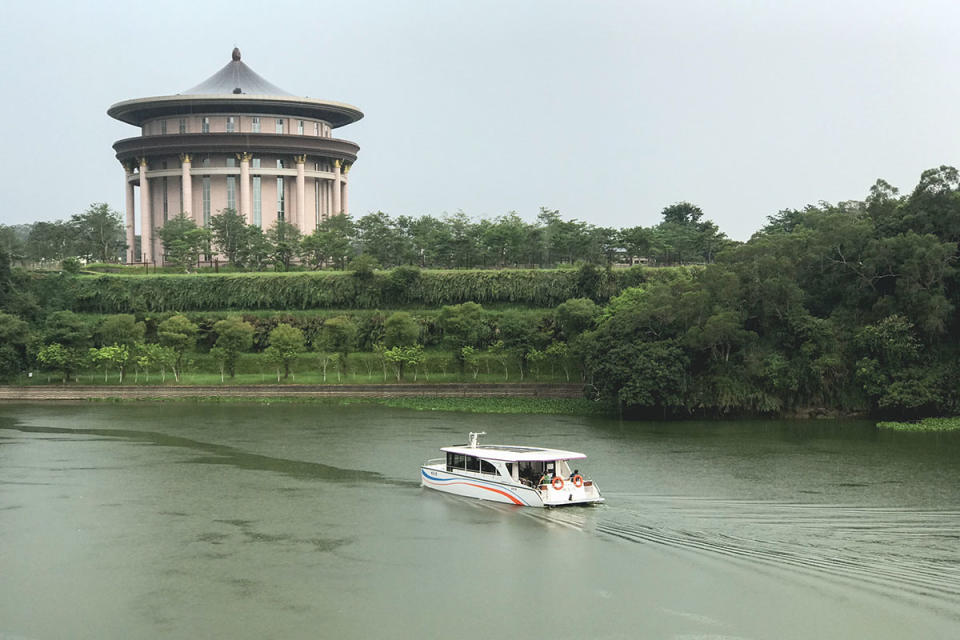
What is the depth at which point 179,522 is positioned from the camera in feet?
82.6

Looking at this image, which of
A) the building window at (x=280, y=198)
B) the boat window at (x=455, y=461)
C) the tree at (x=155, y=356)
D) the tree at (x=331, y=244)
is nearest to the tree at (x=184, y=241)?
the tree at (x=331, y=244)

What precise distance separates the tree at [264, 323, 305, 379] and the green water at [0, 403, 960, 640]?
16589 mm

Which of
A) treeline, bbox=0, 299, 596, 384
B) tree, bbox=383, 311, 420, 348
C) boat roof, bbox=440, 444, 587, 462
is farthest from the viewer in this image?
tree, bbox=383, 311, 420, 348

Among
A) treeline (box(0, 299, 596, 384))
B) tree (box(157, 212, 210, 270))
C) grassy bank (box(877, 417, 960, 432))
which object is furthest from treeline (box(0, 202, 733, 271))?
grassy bank (box(877, 417, 960, 432))

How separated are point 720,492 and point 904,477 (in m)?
5.97

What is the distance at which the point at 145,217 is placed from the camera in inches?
3374

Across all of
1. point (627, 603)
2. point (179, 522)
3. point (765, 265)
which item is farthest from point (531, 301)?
point (627, 603)

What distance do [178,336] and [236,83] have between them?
3569 centimetres

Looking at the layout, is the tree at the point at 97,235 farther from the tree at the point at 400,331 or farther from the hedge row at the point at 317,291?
the tree at the point at 400,331

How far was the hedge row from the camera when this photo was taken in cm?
6506

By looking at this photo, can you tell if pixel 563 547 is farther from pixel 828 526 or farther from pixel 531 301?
pixel 531 301

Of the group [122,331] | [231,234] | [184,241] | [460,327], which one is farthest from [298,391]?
[231,234]

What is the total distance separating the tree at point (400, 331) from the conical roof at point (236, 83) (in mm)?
35450

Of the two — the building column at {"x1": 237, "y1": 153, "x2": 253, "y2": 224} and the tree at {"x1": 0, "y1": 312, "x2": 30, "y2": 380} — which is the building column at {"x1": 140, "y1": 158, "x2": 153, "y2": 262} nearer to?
the building column at {"x1": 237, "y1": 153, "x2": 253, "y2": 224}
